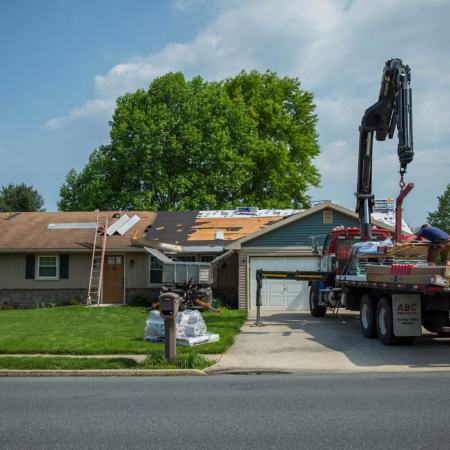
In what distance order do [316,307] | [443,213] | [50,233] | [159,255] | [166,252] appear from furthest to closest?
1. [443,213]
2. [50,233]
3. [166,252]
4. [159,255]
5. [316,307]

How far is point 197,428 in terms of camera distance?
6.46 meters

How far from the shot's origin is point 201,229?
2686 cm

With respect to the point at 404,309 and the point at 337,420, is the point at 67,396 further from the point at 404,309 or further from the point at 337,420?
the point at 404,309

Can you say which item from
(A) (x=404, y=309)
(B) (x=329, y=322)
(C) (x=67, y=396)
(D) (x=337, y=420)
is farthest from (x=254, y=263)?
(D) (x=337, y=420)

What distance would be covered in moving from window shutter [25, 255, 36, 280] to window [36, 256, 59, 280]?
24 cm

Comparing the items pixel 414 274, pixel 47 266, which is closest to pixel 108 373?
pixel 414 274

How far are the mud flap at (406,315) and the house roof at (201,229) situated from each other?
12853 mm

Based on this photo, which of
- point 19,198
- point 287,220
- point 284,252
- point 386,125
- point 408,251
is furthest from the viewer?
point 19,198

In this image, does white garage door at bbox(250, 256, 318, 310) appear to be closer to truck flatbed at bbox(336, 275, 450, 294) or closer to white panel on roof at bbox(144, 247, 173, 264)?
white panel on roof at bbox(144, 247, 173, 264)

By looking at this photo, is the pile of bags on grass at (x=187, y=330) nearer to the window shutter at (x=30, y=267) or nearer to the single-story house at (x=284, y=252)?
the single-story house at (x=284, y=252)

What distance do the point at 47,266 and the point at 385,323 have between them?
1712 cm

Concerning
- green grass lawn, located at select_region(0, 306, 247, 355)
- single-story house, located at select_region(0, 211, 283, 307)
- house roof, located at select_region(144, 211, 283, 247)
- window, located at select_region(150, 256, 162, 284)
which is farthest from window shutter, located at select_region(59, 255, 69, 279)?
window, located at select_region(150, 256, 162, 284)

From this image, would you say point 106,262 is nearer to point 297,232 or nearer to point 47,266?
point 47,266

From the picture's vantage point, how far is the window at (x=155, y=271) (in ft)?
85.2
